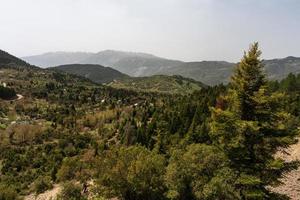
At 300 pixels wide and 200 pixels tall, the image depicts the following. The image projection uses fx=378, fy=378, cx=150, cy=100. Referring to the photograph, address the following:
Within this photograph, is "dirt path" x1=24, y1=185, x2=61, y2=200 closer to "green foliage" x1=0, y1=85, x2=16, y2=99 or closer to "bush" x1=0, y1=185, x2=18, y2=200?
"bush" x1=0, y1=185, x2=18, y2=200

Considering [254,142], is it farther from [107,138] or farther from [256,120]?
[107,138]

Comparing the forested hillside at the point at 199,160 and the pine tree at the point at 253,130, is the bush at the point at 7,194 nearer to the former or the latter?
the forested hillside at the point at 199,160

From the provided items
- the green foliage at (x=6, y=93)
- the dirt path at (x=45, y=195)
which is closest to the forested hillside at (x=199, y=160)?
the dirt path at (x=45, y=195)

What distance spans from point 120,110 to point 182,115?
40.5m

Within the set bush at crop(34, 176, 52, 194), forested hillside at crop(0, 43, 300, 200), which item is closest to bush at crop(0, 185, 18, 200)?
forested hillside at crop(0, 43, 300, 200)

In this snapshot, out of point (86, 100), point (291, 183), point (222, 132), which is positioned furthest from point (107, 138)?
point (86, 100)

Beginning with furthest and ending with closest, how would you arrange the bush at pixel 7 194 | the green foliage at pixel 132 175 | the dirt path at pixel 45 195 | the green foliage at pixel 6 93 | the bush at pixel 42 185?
the green foliage at pixel 6 93 → the bush at pixel 42 185 → the dirt path at pixel 45 195 → the bush at pixel 7 194 → the green foliage at pixel 132 175

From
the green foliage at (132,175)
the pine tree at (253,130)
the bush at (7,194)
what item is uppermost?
the pine tree at (253,130)

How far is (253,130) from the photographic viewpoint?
2256cm

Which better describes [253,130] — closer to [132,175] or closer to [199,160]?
[199,160]

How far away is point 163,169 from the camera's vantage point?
3569 cm

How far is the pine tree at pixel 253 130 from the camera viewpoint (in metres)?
22.8

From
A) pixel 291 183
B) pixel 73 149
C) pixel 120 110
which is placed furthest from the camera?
pixel 120 110

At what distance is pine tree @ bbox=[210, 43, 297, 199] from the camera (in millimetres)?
22812
